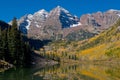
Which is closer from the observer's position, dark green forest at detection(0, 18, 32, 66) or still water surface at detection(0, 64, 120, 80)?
still water surface at detection(0, 64, 120, 80)

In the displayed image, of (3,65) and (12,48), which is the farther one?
(12,48)

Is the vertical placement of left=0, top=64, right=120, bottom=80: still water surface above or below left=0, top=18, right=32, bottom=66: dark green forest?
below

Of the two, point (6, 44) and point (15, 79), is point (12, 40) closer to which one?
point (6, 44)

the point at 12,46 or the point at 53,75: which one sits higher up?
the point at 12,46

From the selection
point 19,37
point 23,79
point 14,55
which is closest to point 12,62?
point 14,55

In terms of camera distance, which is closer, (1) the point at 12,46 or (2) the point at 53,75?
(2) the point at 53,75

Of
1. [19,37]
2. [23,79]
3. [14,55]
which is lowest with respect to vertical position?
[23,79]

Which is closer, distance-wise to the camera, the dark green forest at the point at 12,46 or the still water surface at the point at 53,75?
the still water surface at the point at 53,75

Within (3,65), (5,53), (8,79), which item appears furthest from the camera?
(5,53)

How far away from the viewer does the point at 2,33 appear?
6265 inches

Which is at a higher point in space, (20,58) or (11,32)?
(11,32)

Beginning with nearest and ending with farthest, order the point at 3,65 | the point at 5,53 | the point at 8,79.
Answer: the point at 8,79 → the point at 3,65 → the point at 5,53

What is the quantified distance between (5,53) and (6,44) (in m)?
5.23

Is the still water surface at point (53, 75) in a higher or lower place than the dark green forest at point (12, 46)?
lower
